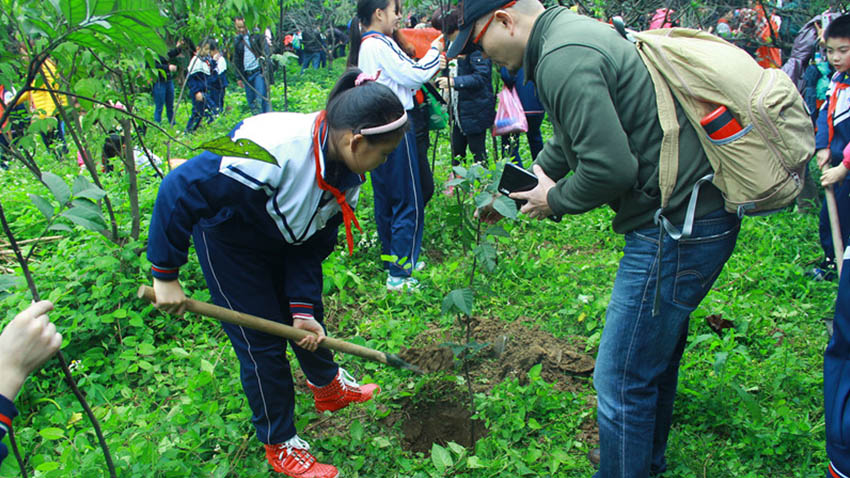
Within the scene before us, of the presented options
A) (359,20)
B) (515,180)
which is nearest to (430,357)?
(515,180)

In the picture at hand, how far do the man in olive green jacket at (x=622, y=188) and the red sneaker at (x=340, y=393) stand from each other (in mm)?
1222

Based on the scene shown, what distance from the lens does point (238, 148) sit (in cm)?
116

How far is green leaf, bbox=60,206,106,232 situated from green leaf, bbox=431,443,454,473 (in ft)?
5.12

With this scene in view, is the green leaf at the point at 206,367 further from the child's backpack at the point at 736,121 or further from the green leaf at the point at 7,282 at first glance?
the child's backpack at the point at 736,121

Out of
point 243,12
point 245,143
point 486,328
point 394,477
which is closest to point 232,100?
point 243,12

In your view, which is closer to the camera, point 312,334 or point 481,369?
point 312,334

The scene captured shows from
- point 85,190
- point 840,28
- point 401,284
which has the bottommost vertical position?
point 401,284

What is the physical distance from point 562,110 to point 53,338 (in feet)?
4.45

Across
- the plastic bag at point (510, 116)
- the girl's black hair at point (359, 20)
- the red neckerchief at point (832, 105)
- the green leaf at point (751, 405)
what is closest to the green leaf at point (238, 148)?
the green leaf at point (751, 405)

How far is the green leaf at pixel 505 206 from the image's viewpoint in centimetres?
198

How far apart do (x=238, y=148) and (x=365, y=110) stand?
2.67 feet

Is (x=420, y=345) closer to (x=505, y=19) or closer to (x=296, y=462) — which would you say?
(x=296, y=462)

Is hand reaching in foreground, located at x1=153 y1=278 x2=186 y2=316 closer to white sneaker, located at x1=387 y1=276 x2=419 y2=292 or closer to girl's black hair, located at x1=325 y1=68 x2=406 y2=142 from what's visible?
girl's black hair, located at x1=325 y1=68 x2=406 y2=142

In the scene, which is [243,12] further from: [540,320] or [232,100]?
[232,100]
